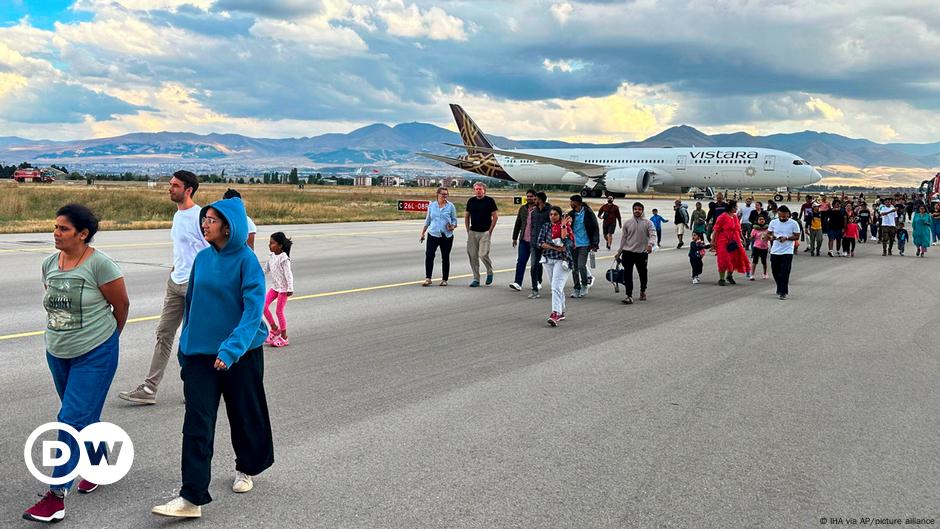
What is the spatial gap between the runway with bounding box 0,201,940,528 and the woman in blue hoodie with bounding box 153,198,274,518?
347 mm

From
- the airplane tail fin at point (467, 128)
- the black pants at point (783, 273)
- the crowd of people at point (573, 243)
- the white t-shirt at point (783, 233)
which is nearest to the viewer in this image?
the crowd of people at point (573, 243)

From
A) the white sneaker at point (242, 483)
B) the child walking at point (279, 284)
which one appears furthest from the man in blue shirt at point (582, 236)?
the white sneaker at point (242, 483)

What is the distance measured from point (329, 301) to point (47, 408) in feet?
20.5

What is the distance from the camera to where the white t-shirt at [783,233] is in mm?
14004

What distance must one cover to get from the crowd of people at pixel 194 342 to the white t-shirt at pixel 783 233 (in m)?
11.6

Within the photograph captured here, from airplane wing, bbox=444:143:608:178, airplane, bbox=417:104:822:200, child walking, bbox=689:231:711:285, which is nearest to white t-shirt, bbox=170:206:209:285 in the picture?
child walking, bbox=689:231:711:285

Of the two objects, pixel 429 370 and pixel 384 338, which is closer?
pixel 429 370

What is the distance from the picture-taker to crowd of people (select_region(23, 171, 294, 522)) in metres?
4.21

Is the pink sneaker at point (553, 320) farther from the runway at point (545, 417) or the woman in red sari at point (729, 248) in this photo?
the woman in red sari at point (729, 248)

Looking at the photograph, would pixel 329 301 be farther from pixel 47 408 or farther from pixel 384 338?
pixel 47 408

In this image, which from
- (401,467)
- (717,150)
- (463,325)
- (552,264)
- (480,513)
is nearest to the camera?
(480,513)

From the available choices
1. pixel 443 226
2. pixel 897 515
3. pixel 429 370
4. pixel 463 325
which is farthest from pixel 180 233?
pixel 443 226

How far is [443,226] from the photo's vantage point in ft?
45.9

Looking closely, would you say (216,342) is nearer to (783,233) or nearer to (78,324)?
(78,324)
